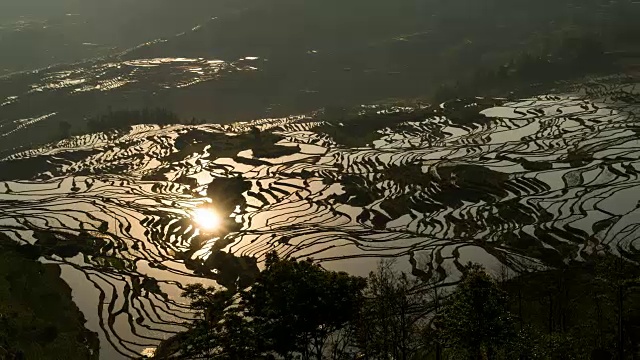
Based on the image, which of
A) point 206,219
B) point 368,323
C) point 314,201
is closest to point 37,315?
point 206,219

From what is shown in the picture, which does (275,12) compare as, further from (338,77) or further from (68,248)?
(68,248)

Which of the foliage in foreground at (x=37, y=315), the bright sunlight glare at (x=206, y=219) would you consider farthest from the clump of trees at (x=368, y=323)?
the bright sunlight glare at (x=206, y=219)

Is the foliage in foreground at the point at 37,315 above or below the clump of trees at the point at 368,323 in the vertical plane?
below

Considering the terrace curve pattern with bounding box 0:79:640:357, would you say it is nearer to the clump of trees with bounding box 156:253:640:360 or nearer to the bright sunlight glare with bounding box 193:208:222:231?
the bright sunlight glare with bounding box 193:208:222:231

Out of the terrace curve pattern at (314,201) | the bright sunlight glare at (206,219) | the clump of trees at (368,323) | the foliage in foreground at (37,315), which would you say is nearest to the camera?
the clump of trees at (368,323)

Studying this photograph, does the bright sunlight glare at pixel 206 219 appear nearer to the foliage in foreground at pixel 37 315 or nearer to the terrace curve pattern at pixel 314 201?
the terrace curve pattern at pixel 314 201

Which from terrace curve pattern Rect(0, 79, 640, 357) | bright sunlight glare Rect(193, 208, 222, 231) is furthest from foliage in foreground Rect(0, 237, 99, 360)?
bright sunlight glare Rect(193, 208, 222, 231)

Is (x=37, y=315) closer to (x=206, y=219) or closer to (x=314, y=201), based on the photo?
(x=206, y=219)
